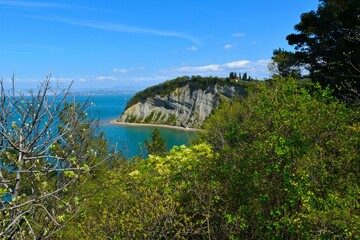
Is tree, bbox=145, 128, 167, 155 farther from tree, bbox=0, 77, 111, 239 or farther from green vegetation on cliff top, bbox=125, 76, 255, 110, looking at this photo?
green vegetation on cliff top, bbox=125, 76, 255, 110

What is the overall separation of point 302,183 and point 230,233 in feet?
10.4

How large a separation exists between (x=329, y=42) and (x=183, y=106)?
156 m

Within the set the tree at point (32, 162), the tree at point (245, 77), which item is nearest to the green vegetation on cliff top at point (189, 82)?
the tree at point (245, 77)

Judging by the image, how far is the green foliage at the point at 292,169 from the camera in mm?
9617

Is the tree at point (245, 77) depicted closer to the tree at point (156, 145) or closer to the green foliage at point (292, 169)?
the tree at point (156, 145)

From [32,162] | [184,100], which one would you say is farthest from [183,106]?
[32,162]

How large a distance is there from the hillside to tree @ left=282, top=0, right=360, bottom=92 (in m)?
128

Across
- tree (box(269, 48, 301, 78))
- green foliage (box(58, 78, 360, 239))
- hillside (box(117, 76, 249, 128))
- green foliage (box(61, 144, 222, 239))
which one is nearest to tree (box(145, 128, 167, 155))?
tree (box(269, 48, 301, 78))

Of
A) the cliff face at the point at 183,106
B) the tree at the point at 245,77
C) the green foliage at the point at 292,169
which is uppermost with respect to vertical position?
the tree at the point at 245,77

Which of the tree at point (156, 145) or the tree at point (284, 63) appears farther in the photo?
the tree at point (156, 145)

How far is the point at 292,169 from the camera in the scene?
11.0m

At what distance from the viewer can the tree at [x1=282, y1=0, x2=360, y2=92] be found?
26.0m

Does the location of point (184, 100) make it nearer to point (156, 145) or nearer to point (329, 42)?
point (156, 145)

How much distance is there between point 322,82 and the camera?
29.2m
